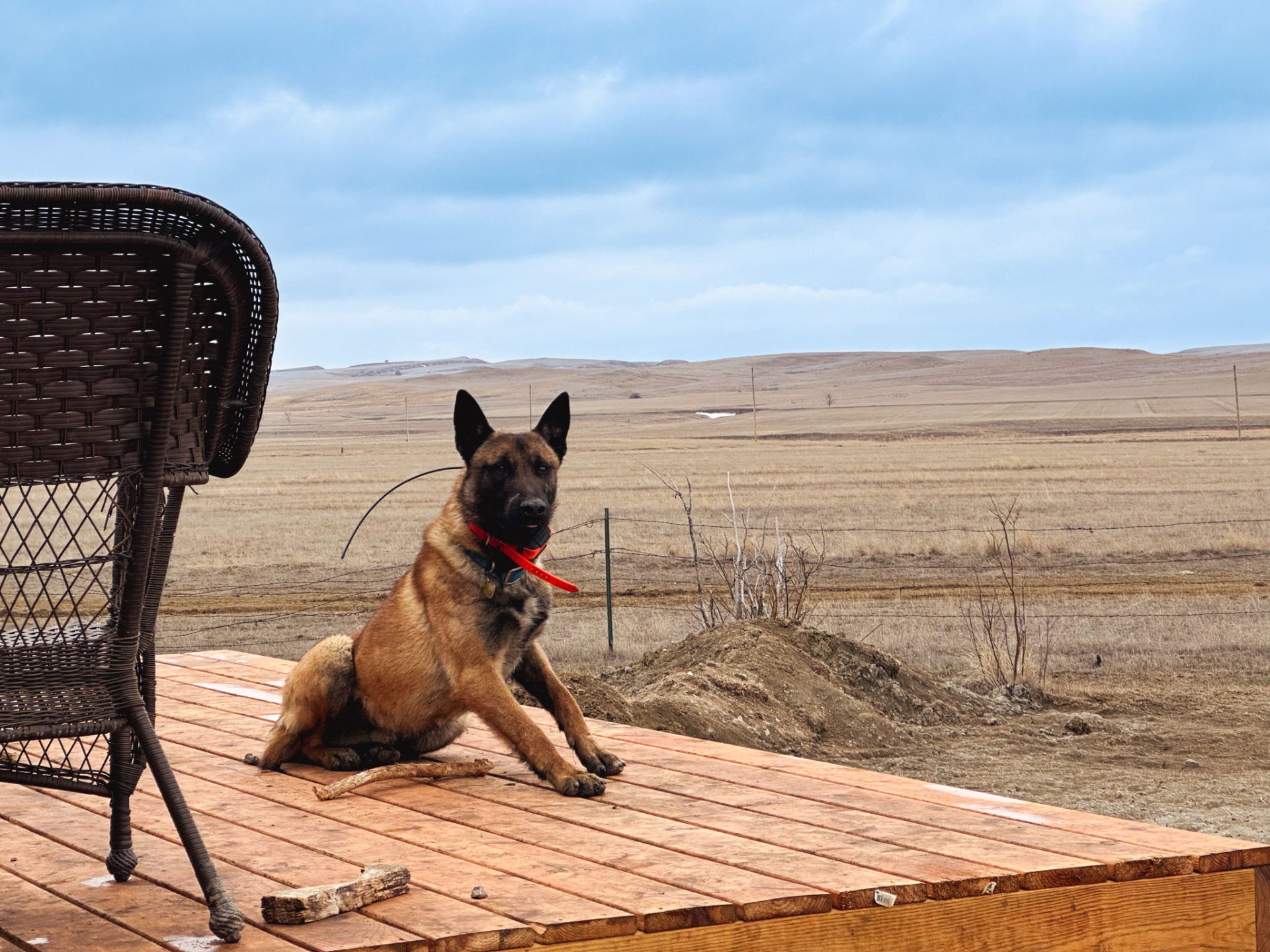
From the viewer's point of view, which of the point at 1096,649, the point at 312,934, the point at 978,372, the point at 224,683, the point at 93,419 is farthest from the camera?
the point at 978,372

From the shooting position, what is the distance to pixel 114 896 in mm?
2854

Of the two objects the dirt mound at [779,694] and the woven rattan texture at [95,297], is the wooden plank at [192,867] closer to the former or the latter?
the woven rattan texture at [95,297]

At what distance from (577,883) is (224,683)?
354 centimetres

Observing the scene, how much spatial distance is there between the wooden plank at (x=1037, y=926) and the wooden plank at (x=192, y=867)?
34cm

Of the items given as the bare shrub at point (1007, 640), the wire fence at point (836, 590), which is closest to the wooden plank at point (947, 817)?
the bare shrub at point (1007, 640)

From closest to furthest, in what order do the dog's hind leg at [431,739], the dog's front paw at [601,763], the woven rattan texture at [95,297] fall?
1. the woven rattan texture at [95,297]
2. the dog's front paw at [601,763]
3. the dog's hind leg at [431,739]

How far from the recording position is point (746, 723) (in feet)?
24.9

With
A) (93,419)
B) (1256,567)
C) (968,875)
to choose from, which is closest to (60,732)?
(93,419)

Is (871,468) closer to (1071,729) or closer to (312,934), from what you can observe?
(1071,729)

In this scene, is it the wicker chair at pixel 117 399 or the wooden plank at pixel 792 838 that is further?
the wooden plank at pixel 792 838

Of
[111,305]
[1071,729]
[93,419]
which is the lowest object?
[1071,729]

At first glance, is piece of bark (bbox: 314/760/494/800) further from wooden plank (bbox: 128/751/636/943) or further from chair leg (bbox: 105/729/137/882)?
chair leg (bbox: 105/729/137/882)

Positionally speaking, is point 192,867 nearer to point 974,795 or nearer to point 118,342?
point 118,342

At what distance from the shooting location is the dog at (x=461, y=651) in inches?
160
